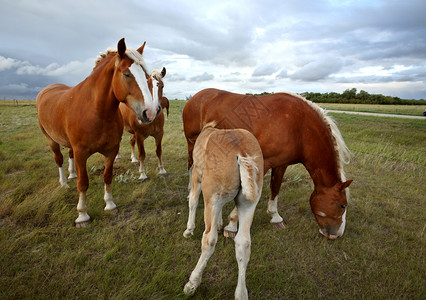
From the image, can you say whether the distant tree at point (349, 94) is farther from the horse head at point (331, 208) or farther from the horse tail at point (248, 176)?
the horse tail at point (248, 176)

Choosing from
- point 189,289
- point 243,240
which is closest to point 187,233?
point 189,289

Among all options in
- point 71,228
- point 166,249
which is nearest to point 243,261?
point 166,249

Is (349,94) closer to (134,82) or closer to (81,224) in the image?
(134,82)

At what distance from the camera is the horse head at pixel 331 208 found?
9.91ft

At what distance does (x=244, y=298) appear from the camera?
2.09 m

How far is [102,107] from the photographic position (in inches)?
123

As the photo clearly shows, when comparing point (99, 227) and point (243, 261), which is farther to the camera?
point (99, 227)

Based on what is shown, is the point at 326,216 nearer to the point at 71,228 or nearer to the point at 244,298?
the point at 244,298

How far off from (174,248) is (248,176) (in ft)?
5.69

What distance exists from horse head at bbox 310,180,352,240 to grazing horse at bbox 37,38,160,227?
2.76 m

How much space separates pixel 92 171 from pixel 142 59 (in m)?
3.90

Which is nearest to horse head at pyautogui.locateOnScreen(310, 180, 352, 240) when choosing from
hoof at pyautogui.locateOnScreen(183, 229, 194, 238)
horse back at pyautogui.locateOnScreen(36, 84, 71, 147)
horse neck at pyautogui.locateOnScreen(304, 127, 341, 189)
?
horse neck at pyautogui.locateOnScreen(304, 127, 341, 189)

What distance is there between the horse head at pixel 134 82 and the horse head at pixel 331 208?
276 cm

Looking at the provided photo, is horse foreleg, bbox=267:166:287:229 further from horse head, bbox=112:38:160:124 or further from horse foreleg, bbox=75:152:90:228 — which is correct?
horse foreleg, bbox=75:152:90:228
